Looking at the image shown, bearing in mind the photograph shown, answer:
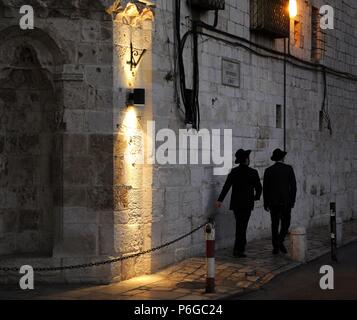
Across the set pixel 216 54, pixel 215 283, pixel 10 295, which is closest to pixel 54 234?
pixel 10 295

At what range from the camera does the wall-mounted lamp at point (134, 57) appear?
8938 mm

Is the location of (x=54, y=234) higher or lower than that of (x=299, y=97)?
lower

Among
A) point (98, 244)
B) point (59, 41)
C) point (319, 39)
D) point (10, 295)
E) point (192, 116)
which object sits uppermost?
point (319, 39)

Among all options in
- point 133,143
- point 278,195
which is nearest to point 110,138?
point 133,143

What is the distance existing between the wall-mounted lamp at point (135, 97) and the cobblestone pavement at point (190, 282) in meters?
2.47

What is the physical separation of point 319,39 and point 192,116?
6470mm

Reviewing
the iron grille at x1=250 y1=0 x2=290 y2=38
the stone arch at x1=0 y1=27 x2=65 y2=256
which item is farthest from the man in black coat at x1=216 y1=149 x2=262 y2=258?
the iron grille at x1=250 y1=0 x2=290 y2=38

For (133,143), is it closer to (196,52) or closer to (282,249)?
(196,52)

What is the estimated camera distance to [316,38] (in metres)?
15.6

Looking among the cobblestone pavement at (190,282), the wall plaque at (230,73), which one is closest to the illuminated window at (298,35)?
the wall plaque at (230,73)

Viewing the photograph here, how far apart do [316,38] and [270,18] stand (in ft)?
9.94

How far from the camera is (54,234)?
29.0 feet

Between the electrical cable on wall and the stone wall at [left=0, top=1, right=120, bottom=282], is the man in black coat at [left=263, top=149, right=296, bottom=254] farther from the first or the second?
the stone wall at [left=0, top=1, right=120, bottom=282]
